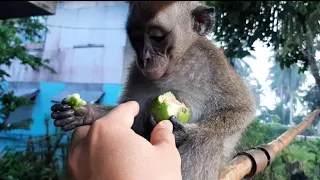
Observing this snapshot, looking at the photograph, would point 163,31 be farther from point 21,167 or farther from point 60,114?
point 21,167

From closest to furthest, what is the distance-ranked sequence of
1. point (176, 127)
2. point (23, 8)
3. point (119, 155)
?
A: point (119, 155) < point (176, 127) < point (23, 8)

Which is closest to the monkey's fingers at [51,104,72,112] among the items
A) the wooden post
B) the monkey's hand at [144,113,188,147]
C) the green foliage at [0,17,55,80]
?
the monkey's hand at [144,113,188,147]

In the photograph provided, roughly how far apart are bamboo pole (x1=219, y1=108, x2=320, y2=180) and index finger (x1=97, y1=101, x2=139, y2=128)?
0.75 m

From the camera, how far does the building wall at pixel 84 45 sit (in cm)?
499

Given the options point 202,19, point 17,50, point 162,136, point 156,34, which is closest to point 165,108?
point 156,34

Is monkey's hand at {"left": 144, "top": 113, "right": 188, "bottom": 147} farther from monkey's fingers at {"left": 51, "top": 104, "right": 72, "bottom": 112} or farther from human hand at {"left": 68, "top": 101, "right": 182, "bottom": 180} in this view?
human hand at {"left": 68, "top": 101, "right": 182, "bottom": 180}

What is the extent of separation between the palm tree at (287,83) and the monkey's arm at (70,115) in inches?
34.4

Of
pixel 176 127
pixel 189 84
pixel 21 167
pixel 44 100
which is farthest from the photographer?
pixel 44 100

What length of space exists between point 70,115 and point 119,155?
1072mm

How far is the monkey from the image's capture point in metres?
1.55

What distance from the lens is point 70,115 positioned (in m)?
1.67

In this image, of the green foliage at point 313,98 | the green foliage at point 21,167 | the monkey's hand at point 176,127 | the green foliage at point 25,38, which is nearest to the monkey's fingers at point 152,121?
the monkey's hand at point 176,127

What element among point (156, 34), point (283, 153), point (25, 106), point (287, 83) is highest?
point (156, 34)

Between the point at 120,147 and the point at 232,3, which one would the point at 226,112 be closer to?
the point at 120,147
